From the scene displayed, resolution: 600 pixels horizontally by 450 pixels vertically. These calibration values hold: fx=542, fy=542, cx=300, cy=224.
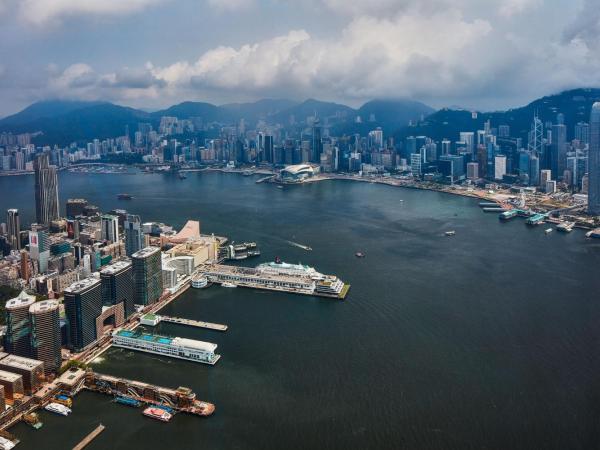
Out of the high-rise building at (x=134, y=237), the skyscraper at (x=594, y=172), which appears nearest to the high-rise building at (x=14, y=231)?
the high-rise building at (x=134, y=237)

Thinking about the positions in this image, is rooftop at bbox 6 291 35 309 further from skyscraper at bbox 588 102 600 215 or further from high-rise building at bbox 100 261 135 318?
skyscraper at bbox 588 102 600 215

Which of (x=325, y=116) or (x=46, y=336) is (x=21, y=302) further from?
(x=325, y=116)

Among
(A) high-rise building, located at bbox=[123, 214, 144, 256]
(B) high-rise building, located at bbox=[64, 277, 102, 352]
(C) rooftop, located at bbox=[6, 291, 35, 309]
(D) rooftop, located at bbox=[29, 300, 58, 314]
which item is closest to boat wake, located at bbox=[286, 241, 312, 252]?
(A) high-rise building, located at bbox=[123, 214, 144, 256]

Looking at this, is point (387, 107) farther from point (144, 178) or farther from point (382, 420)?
point (382, 420)

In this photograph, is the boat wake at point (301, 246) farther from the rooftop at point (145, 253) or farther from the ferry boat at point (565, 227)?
the ferry boat at point (565, 227)

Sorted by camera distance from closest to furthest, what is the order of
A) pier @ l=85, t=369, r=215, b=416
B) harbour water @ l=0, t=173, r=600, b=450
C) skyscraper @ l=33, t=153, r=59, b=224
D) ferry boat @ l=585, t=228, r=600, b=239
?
harbour water @ l=0, t=173, r=600, b=450 → pier @ l=85, t=369, r=215, b=416 → ferry boat @ l=585, t=228, r=600, b=239 → skyscraper @ l=33, t=153, r=59, b=224

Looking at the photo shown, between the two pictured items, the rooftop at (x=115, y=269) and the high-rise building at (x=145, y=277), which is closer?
the rooftop at (x=115, y=269)

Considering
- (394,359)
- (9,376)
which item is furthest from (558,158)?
(9,376)
